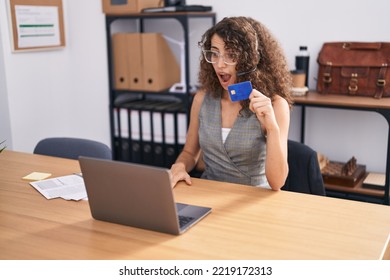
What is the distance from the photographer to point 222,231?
1.39 m

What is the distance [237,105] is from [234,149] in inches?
7.6

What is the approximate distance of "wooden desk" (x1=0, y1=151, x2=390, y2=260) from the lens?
1.27 metres

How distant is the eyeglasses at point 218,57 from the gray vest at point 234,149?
19 cm

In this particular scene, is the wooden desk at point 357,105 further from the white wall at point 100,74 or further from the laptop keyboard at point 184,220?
the laptop keyboard at point 184,220

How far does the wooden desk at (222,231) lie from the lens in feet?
4.17

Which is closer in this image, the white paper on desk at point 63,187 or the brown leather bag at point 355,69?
the white paper on desk at point 63,187

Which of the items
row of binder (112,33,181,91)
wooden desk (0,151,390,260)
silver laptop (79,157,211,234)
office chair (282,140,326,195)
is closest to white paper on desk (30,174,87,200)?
wooden desk (0,151,390,260)

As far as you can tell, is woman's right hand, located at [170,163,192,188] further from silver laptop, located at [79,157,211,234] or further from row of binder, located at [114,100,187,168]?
row of binder, located at [114,100,187,168]

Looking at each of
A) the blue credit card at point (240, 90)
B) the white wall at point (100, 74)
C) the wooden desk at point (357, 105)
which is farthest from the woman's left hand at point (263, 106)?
the white wall at point (100, 74)

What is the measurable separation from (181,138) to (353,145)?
1.13m

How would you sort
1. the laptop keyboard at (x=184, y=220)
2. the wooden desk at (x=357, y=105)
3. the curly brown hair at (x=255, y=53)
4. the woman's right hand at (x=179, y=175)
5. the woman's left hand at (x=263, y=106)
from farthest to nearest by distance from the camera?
1. the wooden desk at (x=357, y=105)
2. the curly brown hair at (x=255, y=53)
3. the woman's right hand at (x=179, y=175)
4. the woman's left hand at (x=263, y=106)
5. the laptop keyboard at (x=184, y=220)

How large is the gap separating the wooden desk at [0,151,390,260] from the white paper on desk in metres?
0.04

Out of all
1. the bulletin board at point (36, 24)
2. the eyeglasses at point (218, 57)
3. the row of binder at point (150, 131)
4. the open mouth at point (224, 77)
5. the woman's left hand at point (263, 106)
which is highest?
the bulletin board at point (36, 24)
